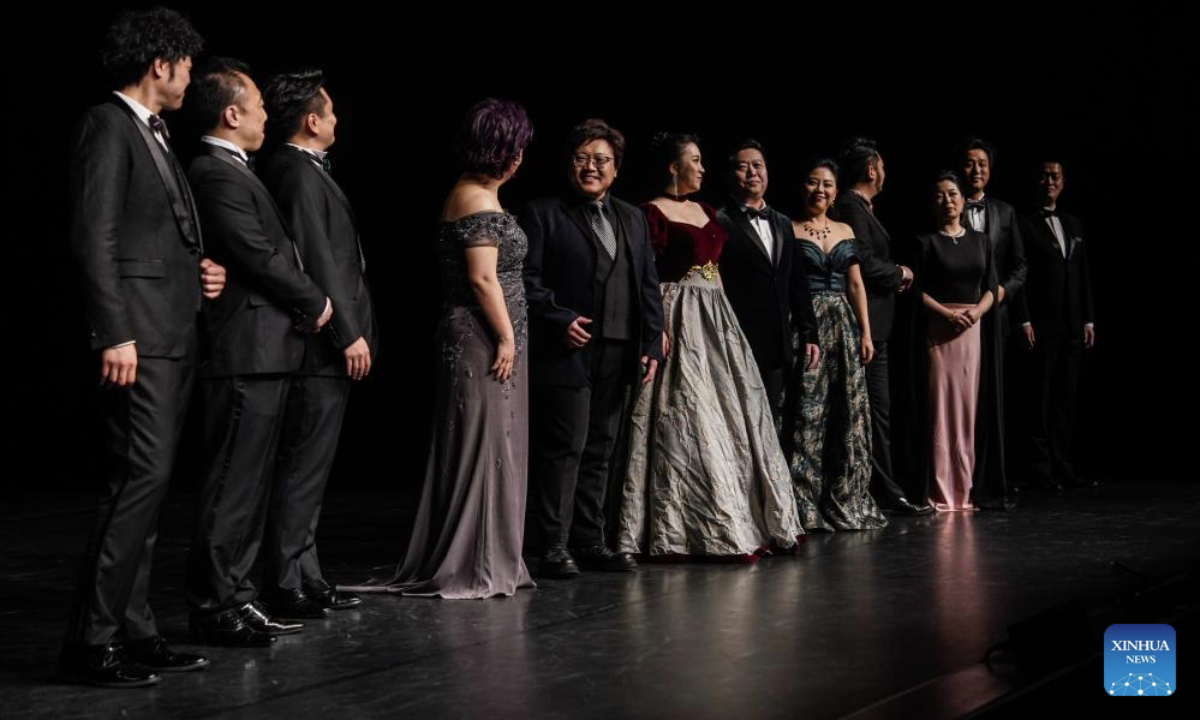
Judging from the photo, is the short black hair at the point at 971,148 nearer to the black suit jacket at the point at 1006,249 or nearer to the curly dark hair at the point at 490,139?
the black suit jacket at the point at 1006,249

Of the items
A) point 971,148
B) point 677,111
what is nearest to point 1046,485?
point 971,148

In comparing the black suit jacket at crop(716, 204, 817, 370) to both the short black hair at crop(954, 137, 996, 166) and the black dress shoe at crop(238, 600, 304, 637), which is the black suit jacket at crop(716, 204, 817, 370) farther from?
the black dress shoe at crop(238, 600, 304, 637)

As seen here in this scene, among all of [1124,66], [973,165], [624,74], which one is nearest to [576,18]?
[624,74]

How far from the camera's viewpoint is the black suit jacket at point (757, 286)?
503 cm

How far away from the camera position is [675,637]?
11.1 feet

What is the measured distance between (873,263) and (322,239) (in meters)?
2.57

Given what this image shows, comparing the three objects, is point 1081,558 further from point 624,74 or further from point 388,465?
point 388,465

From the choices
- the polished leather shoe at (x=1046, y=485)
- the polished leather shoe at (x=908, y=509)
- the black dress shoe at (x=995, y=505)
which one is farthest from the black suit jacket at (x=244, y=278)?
the polished leather shoe at (x=1046, y=485)

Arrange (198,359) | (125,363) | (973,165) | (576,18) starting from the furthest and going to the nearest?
(576,18) → (973,165) → (198,359) → (125,363)

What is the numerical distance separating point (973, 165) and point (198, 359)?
373 centimetres

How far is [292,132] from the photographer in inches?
143

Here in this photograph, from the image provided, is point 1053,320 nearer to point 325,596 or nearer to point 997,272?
point 997,272

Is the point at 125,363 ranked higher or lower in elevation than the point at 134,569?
higher

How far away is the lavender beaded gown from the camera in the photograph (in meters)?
3.94
